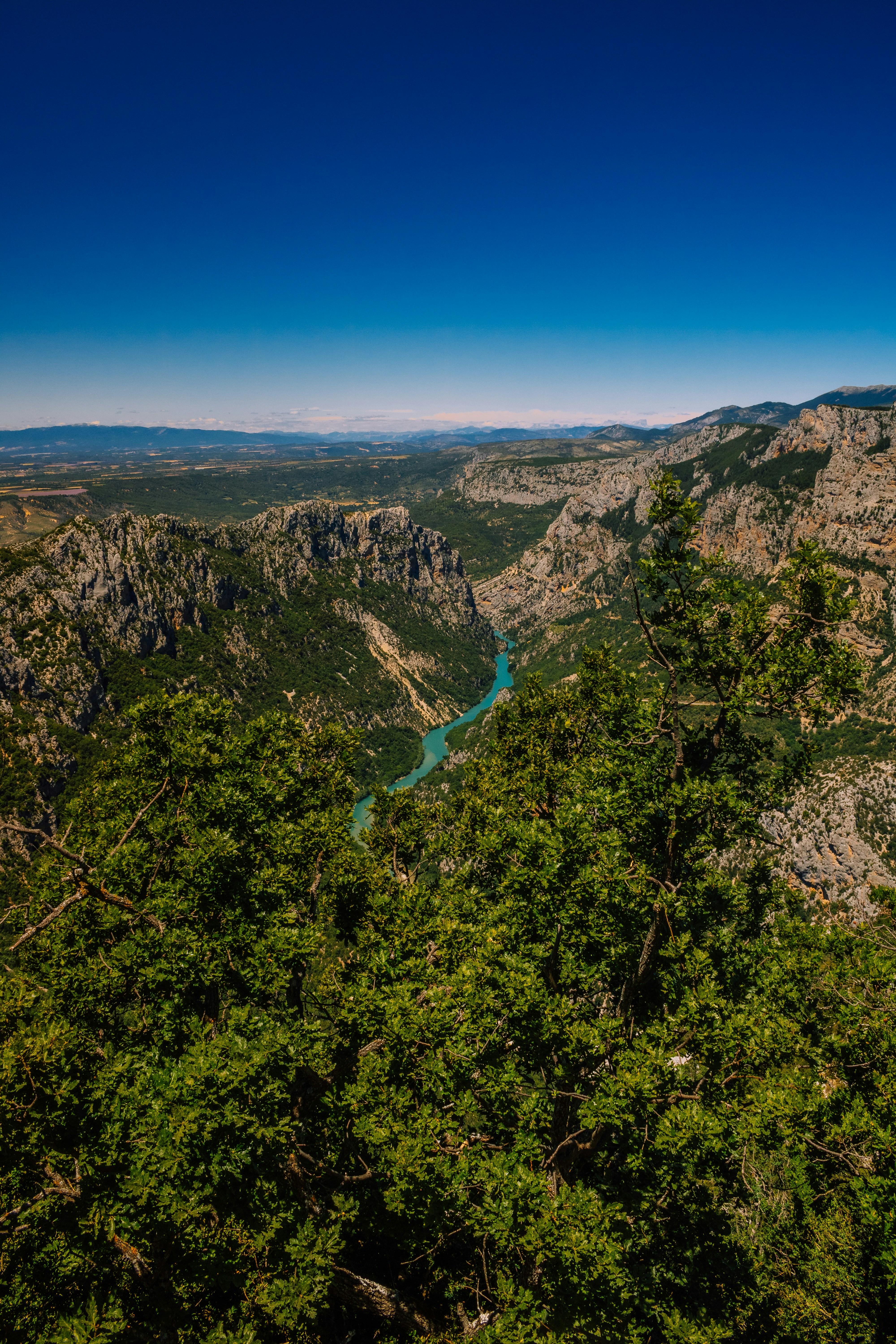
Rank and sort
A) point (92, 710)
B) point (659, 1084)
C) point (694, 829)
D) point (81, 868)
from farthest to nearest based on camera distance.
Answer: point (92, 710), point (694, 829), point (81, 868), point (659, 1084)

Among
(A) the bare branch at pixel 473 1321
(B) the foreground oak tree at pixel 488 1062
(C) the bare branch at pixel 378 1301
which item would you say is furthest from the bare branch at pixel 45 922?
(A) the bare branch at pixel 473 1321

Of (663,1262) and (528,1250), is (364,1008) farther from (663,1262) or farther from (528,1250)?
(663,1262)

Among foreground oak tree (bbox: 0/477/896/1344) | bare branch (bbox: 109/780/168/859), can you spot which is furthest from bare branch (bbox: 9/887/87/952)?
bare branch (bbox: 109/780/168/859)

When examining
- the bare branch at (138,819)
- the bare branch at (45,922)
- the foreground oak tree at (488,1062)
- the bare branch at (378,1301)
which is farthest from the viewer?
the bare branch at (378,1301)

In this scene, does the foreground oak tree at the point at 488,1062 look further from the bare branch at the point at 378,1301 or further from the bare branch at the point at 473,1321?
the bare branch at the point at 473,1321

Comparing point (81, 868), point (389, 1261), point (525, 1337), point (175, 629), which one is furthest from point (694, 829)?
point (175, 629)

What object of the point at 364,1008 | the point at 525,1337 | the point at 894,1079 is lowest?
the point at 525,1337

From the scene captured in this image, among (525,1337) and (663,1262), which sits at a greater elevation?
(525,1337)

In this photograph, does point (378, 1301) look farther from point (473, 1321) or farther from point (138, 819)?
point (138, 819)

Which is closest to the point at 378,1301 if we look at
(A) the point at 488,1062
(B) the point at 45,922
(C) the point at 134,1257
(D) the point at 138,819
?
(C) the point at 134,1257
